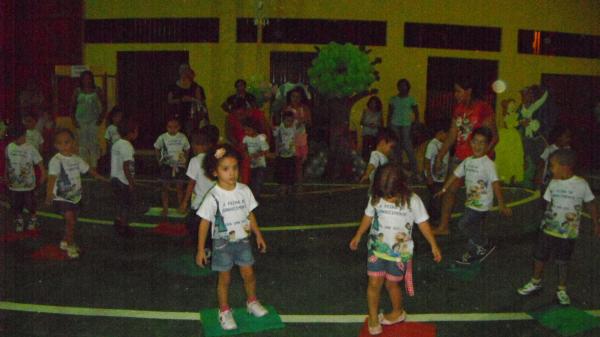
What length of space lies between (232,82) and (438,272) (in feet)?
39.6

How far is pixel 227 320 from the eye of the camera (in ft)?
17.2

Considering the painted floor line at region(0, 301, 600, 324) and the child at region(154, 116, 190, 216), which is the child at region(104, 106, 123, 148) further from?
the painted floor line at region(0, 301, 600, 324)

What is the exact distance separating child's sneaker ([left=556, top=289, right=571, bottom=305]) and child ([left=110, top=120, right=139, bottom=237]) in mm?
5010

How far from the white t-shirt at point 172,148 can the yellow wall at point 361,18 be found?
836 cm

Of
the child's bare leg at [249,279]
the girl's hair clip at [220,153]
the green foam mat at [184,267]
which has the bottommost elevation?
the green foam mat at [184,267]

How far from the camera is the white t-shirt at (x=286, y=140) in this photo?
11.2 meters

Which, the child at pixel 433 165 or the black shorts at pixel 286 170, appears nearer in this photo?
the child at pixel 433 165

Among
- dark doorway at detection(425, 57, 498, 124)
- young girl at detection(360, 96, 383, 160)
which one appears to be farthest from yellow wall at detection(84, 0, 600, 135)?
young girl at detection(360, 96, 383, 160)

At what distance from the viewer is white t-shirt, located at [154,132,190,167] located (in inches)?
370

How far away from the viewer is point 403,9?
17.8 metres

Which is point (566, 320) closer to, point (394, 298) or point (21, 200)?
point (394, 298)

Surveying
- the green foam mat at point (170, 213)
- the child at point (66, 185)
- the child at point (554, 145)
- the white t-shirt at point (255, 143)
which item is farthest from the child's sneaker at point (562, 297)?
the green foam mat at point (170, 213)

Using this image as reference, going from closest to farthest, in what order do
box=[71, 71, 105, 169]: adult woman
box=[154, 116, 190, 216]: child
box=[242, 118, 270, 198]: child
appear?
box=[154, 116, 190, 216]: child, box=[242, 118, 270, 198]: child, box=[71, 71, 105, 169]: adult woman

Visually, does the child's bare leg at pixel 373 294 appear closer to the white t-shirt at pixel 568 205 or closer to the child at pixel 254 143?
the white t-shirt at pixel 568 205
